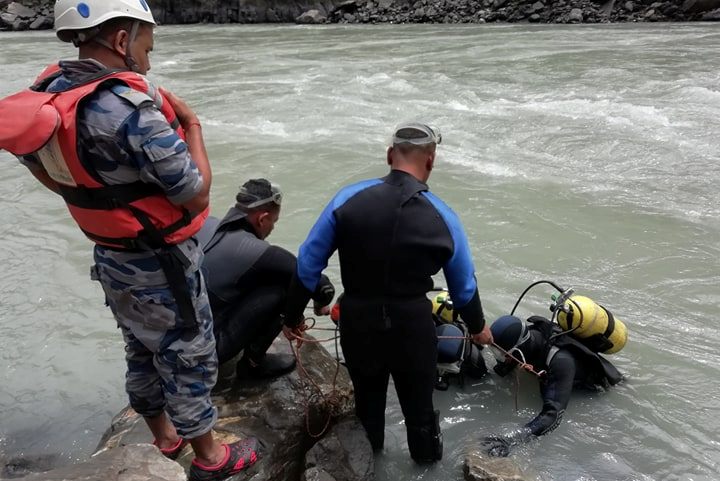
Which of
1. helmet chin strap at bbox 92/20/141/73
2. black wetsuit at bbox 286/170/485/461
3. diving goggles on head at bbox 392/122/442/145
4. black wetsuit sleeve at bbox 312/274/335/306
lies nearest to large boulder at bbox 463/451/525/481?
black wetsuit at bbox 286/170/485/461

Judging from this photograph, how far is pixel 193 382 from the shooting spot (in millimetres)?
2447

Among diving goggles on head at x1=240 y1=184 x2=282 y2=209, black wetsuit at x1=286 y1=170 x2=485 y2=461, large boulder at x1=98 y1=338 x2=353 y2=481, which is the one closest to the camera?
black wetsuit at x1=286 y1=170 x2=485 y2=461

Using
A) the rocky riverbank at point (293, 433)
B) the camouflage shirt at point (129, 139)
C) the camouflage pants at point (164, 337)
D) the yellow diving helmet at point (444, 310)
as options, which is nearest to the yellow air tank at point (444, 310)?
the yellow diving helmet at point (444, 310)

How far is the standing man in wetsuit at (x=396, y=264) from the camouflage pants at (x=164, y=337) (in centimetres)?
58

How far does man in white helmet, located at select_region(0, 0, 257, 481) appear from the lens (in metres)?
1.93

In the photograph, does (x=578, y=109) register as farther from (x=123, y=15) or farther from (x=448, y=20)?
(x=448, y=20)

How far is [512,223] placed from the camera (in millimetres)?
6305

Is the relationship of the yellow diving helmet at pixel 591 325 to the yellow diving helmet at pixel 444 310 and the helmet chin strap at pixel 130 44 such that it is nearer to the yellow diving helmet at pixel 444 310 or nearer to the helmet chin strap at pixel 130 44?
the yellow diving helmet at pixel 444 310

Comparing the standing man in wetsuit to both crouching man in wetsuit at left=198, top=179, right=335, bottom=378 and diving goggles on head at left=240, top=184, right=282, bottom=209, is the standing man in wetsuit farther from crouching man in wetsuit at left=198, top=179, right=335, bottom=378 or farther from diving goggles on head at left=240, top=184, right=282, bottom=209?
diving goggles on head at left=240, top=184, right=282, bottom=209

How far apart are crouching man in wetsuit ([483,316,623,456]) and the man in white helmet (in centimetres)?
194

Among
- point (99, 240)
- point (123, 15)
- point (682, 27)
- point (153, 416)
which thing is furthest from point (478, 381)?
point (682, 27)

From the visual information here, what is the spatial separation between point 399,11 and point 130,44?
1333 inches

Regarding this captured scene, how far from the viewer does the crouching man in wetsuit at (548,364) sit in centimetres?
343

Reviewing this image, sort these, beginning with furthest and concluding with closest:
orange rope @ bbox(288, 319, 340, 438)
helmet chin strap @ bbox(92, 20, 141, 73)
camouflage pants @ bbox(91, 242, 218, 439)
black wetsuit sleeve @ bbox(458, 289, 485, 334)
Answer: orange rope @ bbox(288, 319, 340, 438), black wetsuit sleeve @ bbox(458, 289, 485, 334), camouflage pants @ bbox(91, 242, 218, 439), helmet chin strap @ bbox(92, 20, 141, 73)
